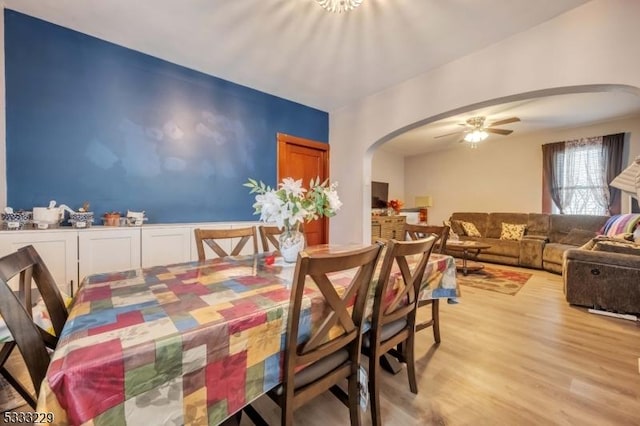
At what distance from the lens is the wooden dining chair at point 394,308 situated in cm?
134

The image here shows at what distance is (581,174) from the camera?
516cm

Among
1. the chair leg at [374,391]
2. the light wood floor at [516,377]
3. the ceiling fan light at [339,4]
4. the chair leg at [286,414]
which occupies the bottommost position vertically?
the light wood floor at [516,377]

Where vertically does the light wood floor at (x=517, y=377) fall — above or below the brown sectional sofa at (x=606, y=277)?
→ below

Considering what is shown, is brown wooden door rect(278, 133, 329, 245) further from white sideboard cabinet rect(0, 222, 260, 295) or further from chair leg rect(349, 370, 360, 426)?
chair leg rect(349, 370, 360, 426)

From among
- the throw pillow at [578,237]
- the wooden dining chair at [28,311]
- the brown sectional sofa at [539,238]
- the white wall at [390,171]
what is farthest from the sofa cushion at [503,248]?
the wooden dining chair at [28,311]

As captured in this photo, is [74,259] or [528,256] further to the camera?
[528,256]

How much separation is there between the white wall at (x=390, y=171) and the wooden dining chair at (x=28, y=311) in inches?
247

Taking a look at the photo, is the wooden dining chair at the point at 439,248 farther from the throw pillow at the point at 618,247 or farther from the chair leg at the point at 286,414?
the throw pillow at the point at 618,247

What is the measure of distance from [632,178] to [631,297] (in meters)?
1.20

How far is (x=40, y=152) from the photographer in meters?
2.36

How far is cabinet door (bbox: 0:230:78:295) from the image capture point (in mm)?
1993

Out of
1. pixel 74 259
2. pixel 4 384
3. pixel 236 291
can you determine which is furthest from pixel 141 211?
pixel 236 291

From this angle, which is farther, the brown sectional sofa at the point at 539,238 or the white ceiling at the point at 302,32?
the brown sectional sofa at the point at 539,238

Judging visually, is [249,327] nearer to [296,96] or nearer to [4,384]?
[4,384]
